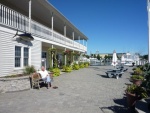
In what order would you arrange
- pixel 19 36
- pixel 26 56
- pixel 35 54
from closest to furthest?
1. pixel 19 36
2. pixel 26 56
3. pixel 35 54

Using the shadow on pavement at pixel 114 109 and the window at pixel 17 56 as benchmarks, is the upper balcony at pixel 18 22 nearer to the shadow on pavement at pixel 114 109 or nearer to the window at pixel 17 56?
the window at pixel 17 56

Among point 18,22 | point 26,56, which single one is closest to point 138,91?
point 26,56

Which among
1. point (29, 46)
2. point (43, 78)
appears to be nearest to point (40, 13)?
point (29, 46)

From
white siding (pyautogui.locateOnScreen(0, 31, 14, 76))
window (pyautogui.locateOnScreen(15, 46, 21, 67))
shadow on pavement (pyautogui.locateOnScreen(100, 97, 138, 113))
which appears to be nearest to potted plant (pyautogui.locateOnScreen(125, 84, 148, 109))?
shadow on pavement (pyautogui.locateOnScreen(100, 97, 138, 113))

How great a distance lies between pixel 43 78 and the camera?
11.3m

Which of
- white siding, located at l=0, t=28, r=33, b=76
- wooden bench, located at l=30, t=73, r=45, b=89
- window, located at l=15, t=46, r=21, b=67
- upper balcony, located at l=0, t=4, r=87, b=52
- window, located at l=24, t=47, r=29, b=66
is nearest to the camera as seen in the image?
wooden bench, located at l=30, t=73, r=45, b=89

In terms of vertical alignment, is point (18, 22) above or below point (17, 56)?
above

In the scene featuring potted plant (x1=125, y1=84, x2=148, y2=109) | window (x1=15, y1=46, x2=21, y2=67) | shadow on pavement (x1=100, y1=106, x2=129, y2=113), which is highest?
window (x1=15, y1=46, x2=21, y2=67)

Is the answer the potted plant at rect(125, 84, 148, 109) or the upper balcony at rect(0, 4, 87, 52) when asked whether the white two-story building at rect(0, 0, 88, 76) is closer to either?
the upper balcony at rect(0, 4, 87, 52)

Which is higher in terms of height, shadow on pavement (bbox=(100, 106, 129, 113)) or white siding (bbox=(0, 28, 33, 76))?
white siding (bbox=(0, 28, 33, 76))

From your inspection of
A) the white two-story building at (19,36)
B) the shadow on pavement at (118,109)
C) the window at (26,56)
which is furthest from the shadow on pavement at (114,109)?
the window at (26,56)

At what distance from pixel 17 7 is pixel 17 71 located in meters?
7.50

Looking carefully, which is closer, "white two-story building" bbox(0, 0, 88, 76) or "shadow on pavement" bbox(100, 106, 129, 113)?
"shadow on pavement" bbox(100, 106, 129, 113)

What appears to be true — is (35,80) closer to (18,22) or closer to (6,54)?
(6,54)
